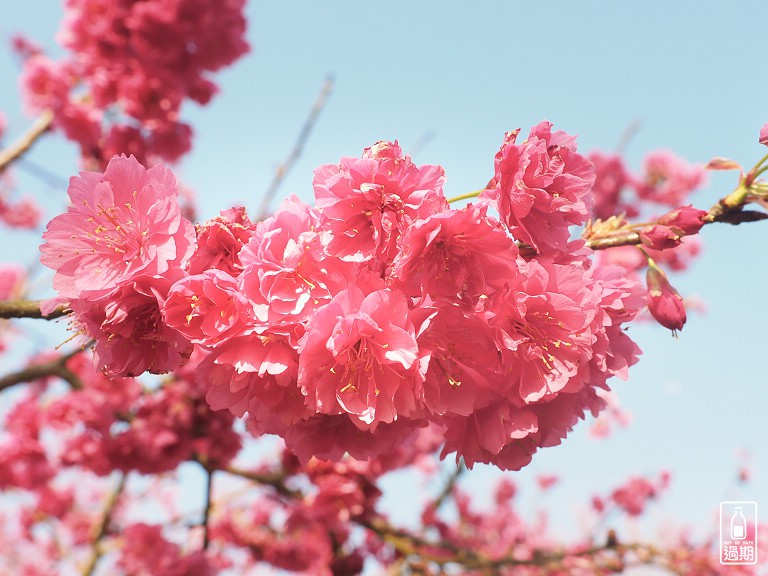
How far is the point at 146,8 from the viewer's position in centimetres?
433

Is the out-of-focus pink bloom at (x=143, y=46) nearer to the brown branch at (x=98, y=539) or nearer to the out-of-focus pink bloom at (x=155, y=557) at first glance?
the out-of-focus pink bloom at (x=155, y=557)

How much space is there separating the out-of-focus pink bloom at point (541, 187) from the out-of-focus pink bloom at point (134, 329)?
30.5 inches

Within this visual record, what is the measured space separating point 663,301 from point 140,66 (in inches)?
175

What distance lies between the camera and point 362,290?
1.27 m

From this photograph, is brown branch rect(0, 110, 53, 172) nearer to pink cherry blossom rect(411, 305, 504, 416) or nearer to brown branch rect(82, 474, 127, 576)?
brown branch rect(82, 474, 127, 576)

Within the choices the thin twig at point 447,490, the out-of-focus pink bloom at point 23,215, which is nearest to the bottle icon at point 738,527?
the thin twig at point 447,490

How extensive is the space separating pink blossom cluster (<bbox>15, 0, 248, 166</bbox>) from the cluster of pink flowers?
3.66 m

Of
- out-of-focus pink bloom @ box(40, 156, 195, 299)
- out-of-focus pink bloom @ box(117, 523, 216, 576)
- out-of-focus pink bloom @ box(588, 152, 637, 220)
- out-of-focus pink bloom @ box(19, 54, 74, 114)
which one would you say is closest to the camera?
out-of-focus pink bloom @ box(40, 156, 195, 299)

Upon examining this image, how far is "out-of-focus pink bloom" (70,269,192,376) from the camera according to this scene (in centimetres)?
129

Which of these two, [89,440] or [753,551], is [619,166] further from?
[89,440]

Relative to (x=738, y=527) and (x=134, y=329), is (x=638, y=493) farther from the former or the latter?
(x=134, y=329)

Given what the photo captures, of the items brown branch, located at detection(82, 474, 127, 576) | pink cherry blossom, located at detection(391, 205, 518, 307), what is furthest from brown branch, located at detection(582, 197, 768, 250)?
brown branch, located at detection(82, 474, 127, 576)

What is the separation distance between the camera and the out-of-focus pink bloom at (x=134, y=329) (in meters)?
1.29

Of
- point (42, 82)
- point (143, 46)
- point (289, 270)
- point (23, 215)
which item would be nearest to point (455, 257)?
point (289, 270)
